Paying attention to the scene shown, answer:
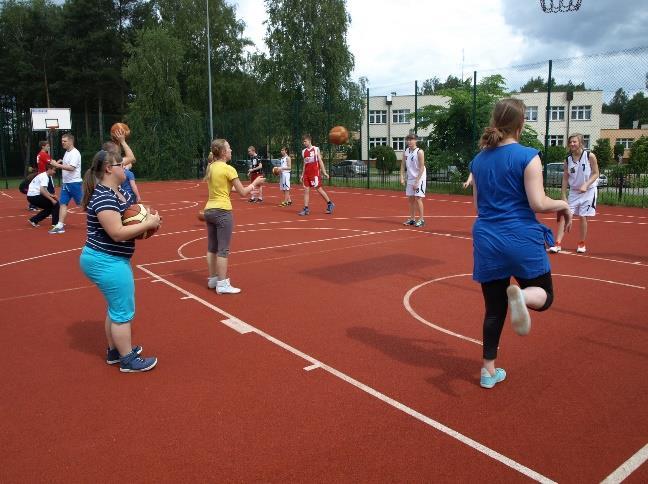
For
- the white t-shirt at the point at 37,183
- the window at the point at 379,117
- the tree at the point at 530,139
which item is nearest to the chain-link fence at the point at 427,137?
the tree at the point at 530,139

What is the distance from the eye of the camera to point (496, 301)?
3.86 meters

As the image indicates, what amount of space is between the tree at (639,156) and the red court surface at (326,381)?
36.3 feet

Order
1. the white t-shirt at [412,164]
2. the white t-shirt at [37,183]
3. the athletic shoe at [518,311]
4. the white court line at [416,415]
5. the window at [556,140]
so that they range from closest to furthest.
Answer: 1. the white court line at [416,415]
2. the athletic shoe at [518,311]
3. the white t-shirt at [412,164]
4. the white t-shirt at [37,183]
5. the window at [556,140]

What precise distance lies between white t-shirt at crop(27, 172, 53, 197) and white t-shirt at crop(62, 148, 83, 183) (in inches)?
53.2

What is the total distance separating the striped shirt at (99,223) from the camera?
13.3ft

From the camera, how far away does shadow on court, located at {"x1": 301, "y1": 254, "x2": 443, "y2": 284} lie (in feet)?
25.0

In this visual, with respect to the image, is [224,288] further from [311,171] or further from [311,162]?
[311,162]

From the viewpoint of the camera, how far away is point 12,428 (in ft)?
12.0

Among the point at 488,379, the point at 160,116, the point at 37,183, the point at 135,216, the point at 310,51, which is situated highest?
the point at 310,51

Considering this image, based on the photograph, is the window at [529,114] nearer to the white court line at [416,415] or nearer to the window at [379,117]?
the white court line at [416,415]

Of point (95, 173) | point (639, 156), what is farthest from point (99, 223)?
point (639, 156)

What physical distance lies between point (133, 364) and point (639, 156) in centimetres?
1872

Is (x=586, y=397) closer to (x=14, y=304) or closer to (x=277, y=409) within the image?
(x=277, y=409)

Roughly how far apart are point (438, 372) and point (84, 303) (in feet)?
14.4
